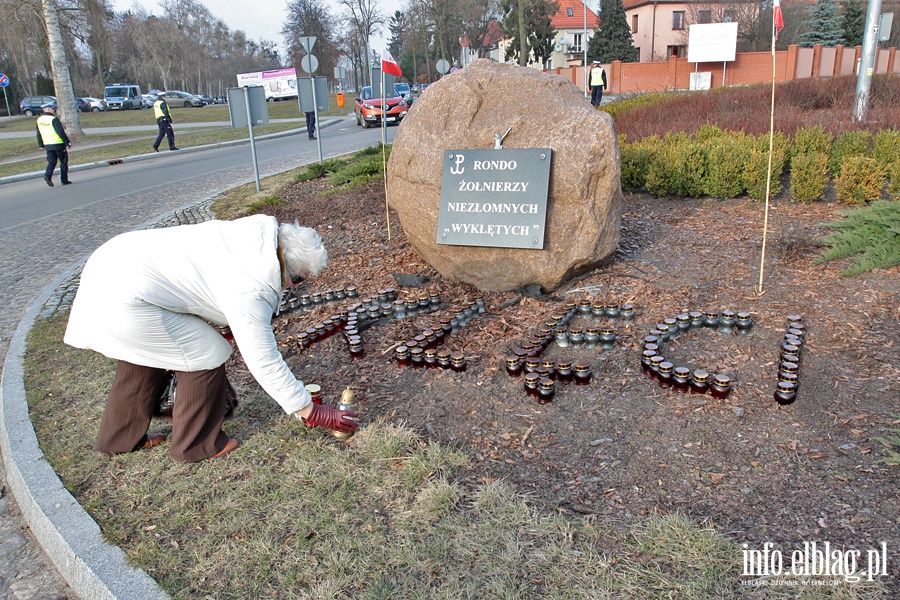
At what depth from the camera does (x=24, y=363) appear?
471 cm

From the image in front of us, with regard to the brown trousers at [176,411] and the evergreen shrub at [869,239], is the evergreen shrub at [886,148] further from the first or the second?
the brown trousers at [176,411]

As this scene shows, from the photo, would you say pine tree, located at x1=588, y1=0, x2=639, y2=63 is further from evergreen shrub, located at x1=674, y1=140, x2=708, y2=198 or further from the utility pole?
evergreen shrub, located at x1=674, y1=140, x2=708, y2=198

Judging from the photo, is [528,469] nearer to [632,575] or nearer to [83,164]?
[632,575]

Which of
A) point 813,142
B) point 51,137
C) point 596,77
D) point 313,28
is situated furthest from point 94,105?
point 813,142

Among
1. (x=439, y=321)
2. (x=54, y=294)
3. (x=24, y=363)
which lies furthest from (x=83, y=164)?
(x=439, y=321)

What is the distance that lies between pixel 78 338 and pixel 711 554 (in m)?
2.94

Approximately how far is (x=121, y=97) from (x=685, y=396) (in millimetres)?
54751

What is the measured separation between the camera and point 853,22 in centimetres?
3919

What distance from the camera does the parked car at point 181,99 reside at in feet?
A: 170

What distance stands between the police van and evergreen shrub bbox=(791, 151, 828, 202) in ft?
171

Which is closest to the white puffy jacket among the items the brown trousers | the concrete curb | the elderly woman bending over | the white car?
the elderly woman bending over

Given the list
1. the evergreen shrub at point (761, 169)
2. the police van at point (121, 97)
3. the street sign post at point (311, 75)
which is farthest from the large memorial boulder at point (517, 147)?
the police van at point (121, 97)

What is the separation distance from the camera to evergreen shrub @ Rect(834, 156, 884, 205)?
21.4 feet

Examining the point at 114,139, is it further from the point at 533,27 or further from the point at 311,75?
the point at 533,27
